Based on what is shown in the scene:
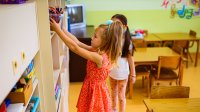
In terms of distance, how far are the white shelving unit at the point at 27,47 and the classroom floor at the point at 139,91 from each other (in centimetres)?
161

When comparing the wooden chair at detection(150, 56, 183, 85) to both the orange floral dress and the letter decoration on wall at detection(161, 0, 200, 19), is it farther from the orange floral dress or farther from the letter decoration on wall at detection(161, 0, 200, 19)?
the letter decoration on wall at detection(161, 0, 200, 19)

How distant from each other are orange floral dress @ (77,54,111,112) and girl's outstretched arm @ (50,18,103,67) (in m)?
0.07

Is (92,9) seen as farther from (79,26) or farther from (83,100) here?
(83,100)

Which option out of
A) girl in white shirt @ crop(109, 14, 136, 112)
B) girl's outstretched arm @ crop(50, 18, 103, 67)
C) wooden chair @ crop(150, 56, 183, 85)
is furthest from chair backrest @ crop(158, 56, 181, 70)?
girl's outstretched arm @ crop(50, 18, 103, 67)

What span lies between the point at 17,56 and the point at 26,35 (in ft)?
0.67

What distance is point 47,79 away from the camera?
155 centimetres

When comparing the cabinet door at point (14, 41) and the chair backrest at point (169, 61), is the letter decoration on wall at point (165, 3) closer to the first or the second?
the chair backrest at point (169, 61)

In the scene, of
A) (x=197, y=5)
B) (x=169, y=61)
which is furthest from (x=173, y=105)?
(x=197, y=5)

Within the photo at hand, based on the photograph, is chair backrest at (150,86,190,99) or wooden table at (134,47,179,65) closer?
chair backrest at (150,86,190,99)

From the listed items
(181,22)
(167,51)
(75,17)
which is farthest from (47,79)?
(181,22)

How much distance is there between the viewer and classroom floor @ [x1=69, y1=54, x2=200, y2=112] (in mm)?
3307

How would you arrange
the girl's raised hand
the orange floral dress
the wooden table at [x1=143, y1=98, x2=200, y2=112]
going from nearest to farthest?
the girl's raised hand → the wooden table at [x1=143, y1=98, x2=200, y2=112] → the orange floral dress

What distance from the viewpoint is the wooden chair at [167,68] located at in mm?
3328

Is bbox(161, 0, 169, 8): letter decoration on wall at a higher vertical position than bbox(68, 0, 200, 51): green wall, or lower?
higher
